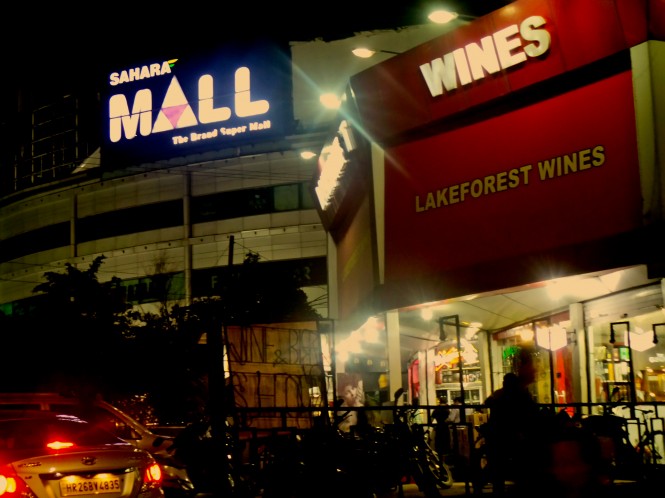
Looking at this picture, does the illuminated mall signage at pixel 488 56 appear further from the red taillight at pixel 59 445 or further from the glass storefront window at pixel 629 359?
the red taillight at pixel 59 445

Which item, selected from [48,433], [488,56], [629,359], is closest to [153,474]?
[48,433]

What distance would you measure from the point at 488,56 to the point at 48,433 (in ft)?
24.9

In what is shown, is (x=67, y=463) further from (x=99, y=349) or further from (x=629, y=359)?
(x=99, y=349)

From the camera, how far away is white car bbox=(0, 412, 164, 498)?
23.0ft

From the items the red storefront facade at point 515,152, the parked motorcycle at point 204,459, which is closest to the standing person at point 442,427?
the red storefront facade at point 515,152

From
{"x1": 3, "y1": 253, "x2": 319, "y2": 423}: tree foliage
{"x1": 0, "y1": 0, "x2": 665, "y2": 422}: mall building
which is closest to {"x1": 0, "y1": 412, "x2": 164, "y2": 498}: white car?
{"x1": 0, "y1": 0, "x2": 665, "y2": 422}: mall building

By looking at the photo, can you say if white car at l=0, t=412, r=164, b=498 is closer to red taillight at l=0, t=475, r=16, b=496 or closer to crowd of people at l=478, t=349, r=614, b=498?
red taillight at l=0, t=475, r=16, b=496

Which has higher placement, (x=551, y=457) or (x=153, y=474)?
(x=551, y=457)

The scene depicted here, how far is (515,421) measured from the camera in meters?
7.72

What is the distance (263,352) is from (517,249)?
3838mm

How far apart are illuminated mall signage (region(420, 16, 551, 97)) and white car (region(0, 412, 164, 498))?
22.6ft

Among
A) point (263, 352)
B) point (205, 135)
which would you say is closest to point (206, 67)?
→ point (205, 135)

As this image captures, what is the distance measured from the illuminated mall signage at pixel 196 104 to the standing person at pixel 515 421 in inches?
1047

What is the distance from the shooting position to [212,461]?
8.05m
